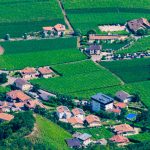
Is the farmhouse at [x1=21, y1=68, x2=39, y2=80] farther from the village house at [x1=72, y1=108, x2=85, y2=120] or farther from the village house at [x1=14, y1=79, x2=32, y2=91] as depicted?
the village house at [x1=72, y1=108, x2=85, y2=120]

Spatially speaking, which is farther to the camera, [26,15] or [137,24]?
[26,15]

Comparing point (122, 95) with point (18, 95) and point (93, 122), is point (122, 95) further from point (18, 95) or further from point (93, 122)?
point (18, 95)

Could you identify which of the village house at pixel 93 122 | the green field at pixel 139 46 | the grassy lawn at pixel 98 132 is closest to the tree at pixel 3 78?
the village house at pixel 93 122

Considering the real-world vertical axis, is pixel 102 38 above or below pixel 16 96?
above

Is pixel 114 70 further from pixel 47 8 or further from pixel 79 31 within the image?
pixel 47 8

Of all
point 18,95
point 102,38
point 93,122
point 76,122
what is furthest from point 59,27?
point 93,122

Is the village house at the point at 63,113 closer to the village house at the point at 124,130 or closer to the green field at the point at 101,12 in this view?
the village house at the point at 124,130

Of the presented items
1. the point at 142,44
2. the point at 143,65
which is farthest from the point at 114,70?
the point at 142,44
